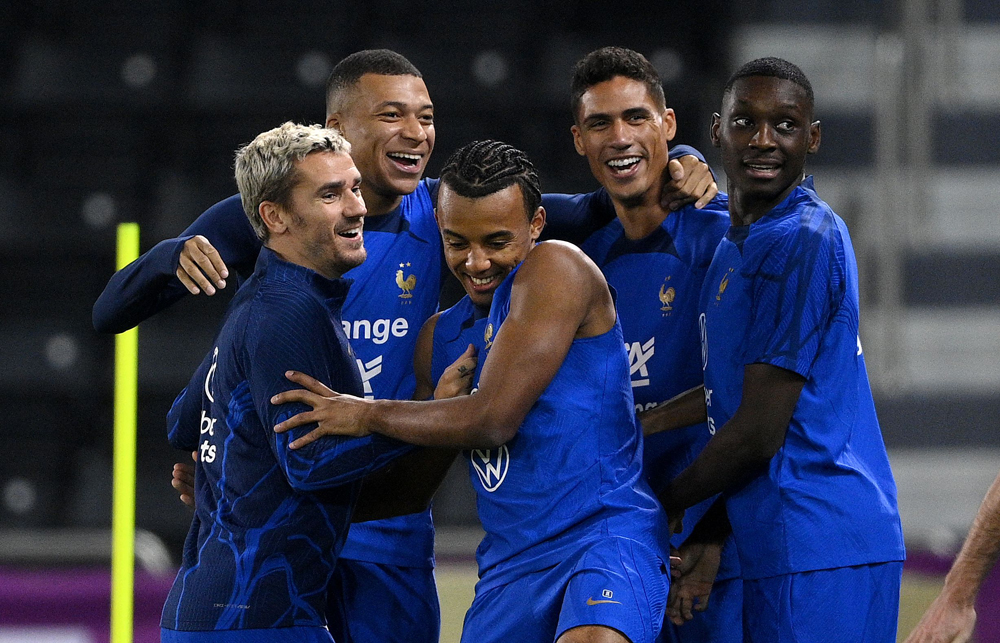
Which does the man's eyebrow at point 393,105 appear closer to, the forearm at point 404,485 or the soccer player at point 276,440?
the soccer player at point 276,440

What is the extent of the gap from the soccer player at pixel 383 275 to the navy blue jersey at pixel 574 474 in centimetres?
63

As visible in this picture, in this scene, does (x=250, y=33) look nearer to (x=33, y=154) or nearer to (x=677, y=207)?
(x=33, y=154)

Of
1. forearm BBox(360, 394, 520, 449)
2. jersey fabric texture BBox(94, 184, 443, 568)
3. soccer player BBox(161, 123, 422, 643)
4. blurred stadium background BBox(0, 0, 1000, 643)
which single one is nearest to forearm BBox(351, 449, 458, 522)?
jersey fabric texture BBox(94, 184, 443, 568)

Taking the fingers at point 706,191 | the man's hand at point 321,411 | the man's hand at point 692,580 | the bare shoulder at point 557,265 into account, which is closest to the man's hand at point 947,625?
the man's hand at point 692,580

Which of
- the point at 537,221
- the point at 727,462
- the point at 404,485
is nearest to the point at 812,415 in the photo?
the point at 727,462

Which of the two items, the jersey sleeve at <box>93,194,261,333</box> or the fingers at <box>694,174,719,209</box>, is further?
the fingers at <box>694,174,719,209</box>

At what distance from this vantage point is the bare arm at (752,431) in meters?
2.30

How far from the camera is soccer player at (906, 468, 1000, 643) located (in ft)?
6.57

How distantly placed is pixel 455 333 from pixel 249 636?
796 mm

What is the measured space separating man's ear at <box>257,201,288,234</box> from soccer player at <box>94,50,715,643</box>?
41cm

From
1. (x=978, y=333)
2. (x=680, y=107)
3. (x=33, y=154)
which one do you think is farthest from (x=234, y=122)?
(x=978, y=333)

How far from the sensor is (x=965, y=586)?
6.66 ft

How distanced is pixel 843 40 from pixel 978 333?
1.96 m

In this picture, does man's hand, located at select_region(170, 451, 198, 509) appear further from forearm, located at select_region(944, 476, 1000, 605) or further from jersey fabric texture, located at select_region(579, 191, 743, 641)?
forearm, located at select_region(944, 476, 1000, 605)
